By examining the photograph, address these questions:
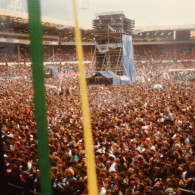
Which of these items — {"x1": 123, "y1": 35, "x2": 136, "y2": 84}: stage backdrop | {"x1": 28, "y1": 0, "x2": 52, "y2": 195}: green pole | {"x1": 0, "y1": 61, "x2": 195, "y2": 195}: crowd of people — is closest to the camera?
{"x1": 28, "y1": 0, "x2": 52, "y2": 195}: green pole

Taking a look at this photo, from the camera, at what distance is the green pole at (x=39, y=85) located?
1.04 meters

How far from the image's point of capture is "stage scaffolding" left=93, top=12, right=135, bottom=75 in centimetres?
2906

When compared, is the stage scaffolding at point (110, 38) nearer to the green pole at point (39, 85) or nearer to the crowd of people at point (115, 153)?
the crowd of people at point (115, 153)

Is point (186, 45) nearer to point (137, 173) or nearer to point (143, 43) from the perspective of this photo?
point (143, 43)

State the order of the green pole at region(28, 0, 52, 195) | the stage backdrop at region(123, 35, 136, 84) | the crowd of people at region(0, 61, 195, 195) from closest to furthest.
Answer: the green pole at region(28, 0, 52, 195)
the crowd of people at region(0, 61, 195, 195)
the stage backdrop at region(123, 35, 136, 84)

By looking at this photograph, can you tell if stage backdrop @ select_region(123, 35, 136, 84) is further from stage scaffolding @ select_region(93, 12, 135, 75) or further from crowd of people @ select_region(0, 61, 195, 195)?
crowd of people @ select_region(0, 61, 195, 195)

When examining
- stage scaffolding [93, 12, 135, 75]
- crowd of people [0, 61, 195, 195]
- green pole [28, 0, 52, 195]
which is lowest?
crowd of people [0, 61, 195, 195]

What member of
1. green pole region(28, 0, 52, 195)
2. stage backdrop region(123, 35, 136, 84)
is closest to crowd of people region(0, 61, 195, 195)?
green pole region(28, 0, 52, 195)

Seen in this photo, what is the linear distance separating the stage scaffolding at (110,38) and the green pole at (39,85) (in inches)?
1097

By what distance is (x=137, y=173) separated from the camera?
495cm

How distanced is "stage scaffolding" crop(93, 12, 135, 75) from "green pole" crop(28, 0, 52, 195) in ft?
91.4

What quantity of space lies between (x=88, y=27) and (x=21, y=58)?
1134 centimetres

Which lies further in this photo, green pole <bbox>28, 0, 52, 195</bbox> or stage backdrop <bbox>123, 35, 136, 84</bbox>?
stage backdrop <bbox>123, 35, 136, 84</bbox>

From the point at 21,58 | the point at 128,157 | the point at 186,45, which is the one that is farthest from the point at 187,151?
the point at 186,45
